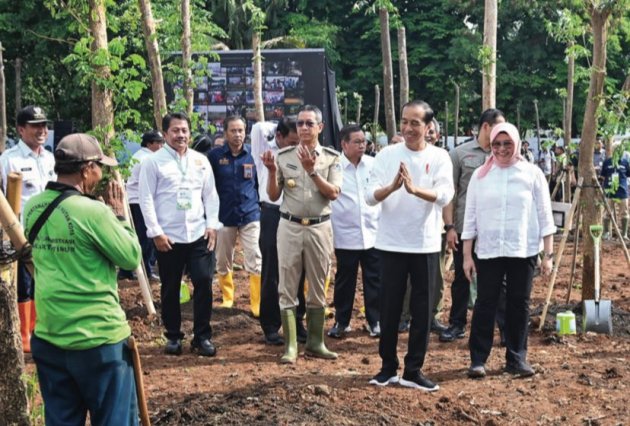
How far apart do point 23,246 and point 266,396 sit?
6.40 feet

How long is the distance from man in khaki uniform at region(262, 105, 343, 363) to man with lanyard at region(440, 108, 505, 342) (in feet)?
3.81

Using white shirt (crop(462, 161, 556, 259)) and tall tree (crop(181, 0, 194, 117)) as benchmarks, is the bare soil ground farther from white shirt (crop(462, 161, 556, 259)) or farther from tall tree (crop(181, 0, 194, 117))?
tall tree (crop(181, 0, 194, 117))

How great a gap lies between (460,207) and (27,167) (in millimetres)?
3812

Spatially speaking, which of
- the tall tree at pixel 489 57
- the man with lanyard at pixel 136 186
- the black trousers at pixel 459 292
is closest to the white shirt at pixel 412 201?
→ the black trousers at pixel 459 292

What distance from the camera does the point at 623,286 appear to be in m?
11.7

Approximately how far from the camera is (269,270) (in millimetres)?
8227

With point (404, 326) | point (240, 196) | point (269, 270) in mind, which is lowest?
point (404, 326)

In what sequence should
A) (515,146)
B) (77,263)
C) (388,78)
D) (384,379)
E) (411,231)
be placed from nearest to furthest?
(77,263), (411,231), (384,379), (515,146), (388,78)

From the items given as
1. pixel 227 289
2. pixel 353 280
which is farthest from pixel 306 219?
Result: pixel 227 289

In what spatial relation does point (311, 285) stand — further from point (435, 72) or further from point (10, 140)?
point (435, 72)

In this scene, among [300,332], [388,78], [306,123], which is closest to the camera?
[306,123]

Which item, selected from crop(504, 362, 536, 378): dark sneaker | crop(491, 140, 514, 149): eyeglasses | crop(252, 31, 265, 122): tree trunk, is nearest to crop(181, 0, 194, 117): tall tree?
crop(252, 31, 265, 122): tree trunk

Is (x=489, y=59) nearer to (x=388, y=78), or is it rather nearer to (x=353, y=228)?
(x=353, y=228)

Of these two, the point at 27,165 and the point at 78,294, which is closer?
the point at 78,294
